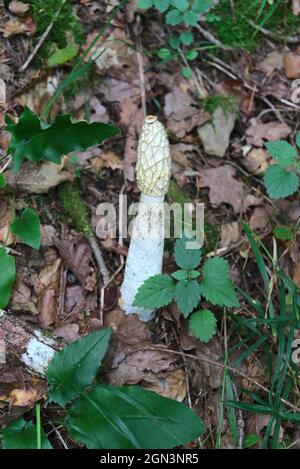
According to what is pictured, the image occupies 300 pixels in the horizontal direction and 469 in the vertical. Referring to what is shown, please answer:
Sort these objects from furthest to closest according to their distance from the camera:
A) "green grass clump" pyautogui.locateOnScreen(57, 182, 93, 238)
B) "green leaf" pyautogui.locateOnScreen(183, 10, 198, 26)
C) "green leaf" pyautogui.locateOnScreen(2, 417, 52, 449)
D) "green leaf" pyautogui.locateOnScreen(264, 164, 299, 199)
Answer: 1. "green leaf" pyautogui.locateOnScreen(183, 10, 198, 26)
2. "green grass clump" pyautogui.locateOnScreen(57, 182, 93, 238)
3. "green leaf" pyautogui.locateOnScreen(264, 164, 299, 199)
4. "green leaf" pyautogui.locateOnScreen(2, 417, 52, 449)

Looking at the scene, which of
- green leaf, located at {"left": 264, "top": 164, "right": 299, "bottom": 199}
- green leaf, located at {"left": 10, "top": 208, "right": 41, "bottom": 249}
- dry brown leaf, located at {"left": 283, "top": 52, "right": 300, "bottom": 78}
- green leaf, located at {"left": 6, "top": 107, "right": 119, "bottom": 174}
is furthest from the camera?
dry brown leaf, located at {"left": 283, "top": 52, "right": 300, "bottom": 78}

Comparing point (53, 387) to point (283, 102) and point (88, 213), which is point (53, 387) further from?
point (283, 102)

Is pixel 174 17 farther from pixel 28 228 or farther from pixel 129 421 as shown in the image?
pixel 129 421

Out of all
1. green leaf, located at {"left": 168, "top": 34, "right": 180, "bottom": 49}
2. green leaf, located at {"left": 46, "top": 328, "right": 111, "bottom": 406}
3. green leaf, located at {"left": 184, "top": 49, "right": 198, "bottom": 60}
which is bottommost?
green leaf, located at {"left": 46, "top": 328, "right": 111, "bottom": 406}

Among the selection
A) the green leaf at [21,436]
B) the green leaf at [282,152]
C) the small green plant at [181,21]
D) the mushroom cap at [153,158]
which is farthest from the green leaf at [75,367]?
the small green plant at [181,21]

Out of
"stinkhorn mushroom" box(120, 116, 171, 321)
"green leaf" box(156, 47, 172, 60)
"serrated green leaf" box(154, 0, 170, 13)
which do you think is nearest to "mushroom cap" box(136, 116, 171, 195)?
"stinkhorn mushroom" box(120, 116, 171, 321)

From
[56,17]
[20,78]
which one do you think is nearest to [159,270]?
[20,78]

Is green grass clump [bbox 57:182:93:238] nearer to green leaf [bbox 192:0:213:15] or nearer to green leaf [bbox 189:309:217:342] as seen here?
green leaf [bbox 189:309:217:342]

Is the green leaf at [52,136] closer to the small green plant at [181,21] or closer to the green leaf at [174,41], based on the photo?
the small green plant at [181,21]
